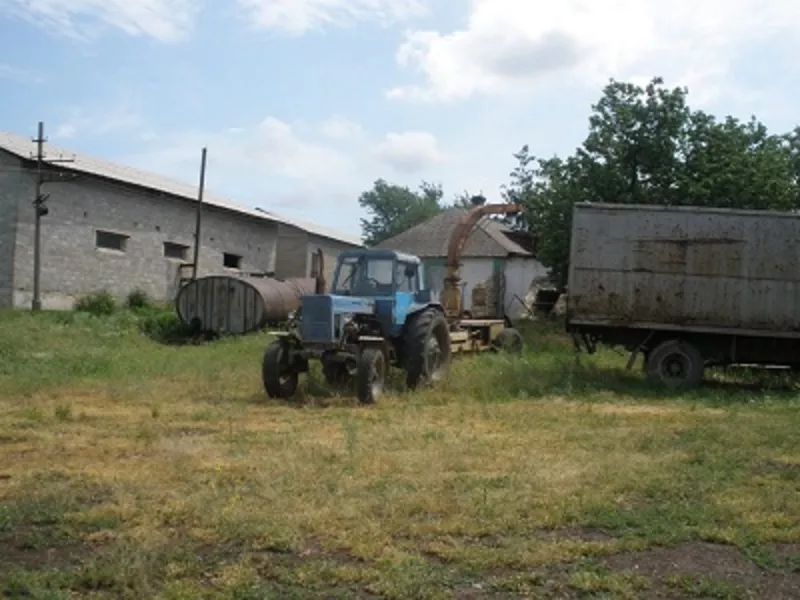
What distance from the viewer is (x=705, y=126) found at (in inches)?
1003

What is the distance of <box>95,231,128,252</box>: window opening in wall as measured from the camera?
2662cm

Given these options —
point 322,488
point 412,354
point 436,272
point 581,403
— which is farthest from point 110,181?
point 322,488

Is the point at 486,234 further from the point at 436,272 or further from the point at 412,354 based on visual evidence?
the point at 412,354

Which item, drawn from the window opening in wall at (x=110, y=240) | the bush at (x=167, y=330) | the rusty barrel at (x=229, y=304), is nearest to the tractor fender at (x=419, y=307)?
the rusty barrel at (x=229, y=304)

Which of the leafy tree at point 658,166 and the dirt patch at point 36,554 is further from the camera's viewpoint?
the leafy tree at point 658,166

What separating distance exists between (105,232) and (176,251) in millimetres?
3391

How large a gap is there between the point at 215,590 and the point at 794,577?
3.12 metres

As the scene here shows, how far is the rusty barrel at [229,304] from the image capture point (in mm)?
23562

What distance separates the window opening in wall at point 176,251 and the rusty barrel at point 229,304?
17.9ft

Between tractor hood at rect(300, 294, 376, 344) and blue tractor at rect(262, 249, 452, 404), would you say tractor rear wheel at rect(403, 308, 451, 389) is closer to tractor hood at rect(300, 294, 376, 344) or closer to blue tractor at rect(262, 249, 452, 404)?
blue tractor at rect(262, 249, 452, 404)

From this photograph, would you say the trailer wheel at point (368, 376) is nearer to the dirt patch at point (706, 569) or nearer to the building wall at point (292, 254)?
the dirt patch at point (706, 569)

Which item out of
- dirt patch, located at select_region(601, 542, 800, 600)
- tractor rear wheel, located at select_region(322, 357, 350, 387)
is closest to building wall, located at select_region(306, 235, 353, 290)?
tractor rear wheel, located at select_region(322, 357, 350, 387)

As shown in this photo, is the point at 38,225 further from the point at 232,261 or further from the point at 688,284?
the point at 688,284

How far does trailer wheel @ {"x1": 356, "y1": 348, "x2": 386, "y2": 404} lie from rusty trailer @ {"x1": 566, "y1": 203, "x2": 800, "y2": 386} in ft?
14.4
